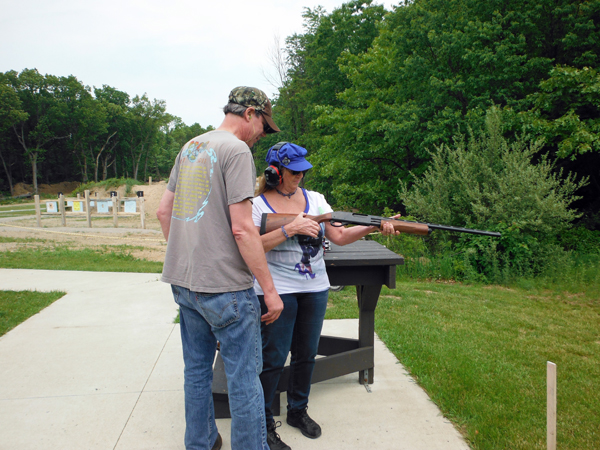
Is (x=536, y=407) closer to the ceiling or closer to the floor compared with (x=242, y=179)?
closer to the floor

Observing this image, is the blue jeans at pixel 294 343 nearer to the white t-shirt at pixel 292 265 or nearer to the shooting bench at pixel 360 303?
the white t-shirt at pixel 292 265

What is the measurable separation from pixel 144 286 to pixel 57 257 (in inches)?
164

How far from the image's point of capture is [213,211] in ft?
6.57

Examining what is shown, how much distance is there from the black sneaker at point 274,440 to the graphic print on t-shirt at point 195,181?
Result: 4.69 ft

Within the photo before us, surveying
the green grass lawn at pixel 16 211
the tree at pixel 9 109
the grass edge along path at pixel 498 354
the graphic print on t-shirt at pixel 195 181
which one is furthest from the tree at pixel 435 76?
the tree at pixel 9 109

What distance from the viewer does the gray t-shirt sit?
1.97 metres

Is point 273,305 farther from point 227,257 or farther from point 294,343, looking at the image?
point 294,343

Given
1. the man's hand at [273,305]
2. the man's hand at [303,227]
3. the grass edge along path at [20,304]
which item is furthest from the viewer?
the grass edge along path at [20,304]

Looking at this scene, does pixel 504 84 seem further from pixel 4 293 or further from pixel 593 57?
pixel 4 293

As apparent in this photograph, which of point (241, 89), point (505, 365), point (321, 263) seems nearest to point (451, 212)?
point (505, 365)

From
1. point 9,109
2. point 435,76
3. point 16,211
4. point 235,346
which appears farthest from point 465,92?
point 9,109

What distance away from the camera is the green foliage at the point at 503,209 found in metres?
8.30

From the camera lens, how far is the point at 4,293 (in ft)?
19.4

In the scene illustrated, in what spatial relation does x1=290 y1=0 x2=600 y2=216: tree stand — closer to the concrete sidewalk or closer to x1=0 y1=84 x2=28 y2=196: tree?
the concrete sidewalk
